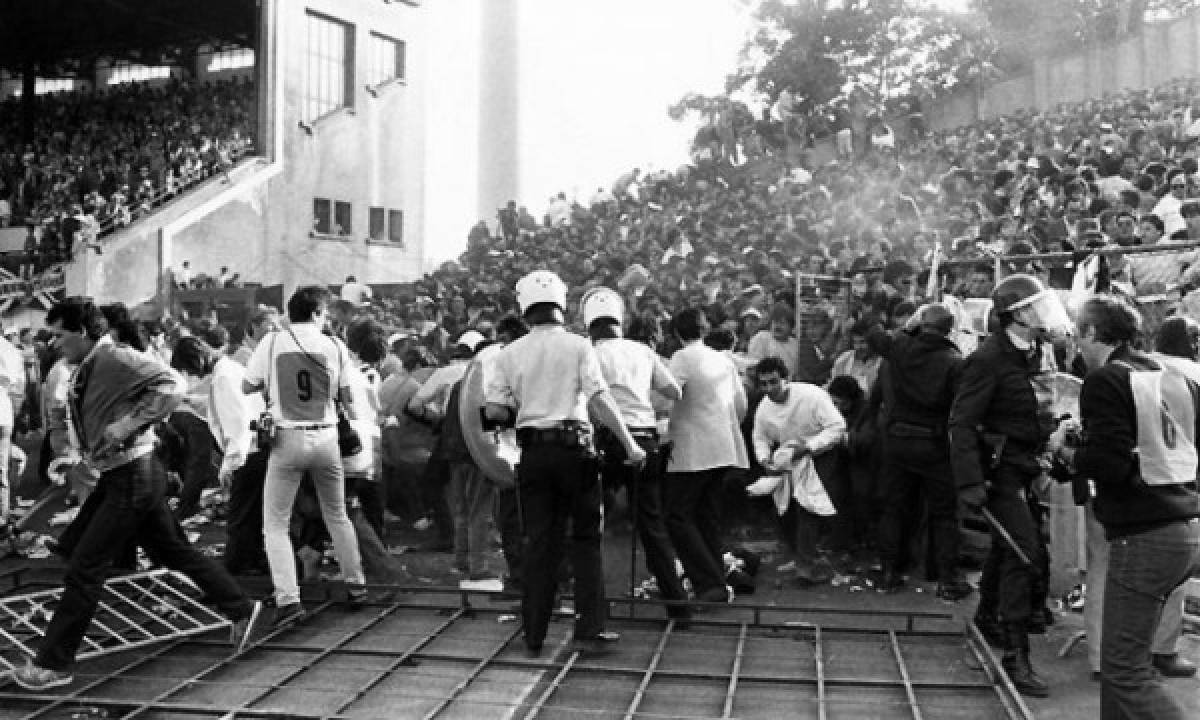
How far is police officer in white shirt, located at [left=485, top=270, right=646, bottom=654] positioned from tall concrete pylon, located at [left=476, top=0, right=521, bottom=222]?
1071 inches

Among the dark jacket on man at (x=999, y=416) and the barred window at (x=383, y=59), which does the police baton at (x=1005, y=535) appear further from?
the barred window at (x=383, y=59)

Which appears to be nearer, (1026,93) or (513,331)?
(513,331)

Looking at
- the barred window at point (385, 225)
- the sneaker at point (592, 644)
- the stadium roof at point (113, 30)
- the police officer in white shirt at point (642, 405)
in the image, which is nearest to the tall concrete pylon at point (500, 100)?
the barred window at point (385, 225)

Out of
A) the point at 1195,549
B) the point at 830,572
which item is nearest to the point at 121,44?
the point at 830,572

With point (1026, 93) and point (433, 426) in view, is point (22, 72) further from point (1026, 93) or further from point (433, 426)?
point (433, 426)

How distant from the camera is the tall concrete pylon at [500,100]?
33.1m

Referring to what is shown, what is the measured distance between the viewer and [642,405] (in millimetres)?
7387

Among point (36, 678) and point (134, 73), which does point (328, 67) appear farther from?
point (36, 678)

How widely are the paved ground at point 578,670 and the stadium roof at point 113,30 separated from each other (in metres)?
25.9

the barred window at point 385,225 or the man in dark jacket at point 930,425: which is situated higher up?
the barred window at point 385,225

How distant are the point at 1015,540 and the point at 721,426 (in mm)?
2251

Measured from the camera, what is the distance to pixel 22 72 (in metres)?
38.0

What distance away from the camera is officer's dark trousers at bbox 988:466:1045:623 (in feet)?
19.2

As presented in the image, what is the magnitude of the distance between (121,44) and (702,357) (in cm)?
3340
